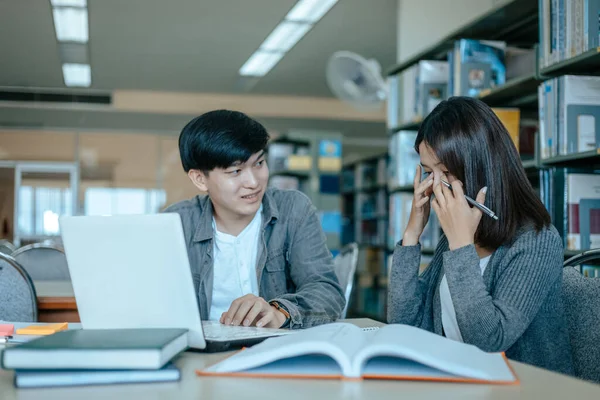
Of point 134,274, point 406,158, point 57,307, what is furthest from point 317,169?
point 134,274

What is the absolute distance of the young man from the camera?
172cm

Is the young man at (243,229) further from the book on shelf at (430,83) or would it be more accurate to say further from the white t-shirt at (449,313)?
the book on shelf at (430,83)

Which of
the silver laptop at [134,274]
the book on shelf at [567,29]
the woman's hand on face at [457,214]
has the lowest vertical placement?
the silver laptop at [134,274]

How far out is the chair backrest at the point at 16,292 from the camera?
6.45 ft

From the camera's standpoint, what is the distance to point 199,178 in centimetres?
186

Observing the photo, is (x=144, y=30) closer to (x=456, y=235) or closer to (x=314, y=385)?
(x=456, y=235)

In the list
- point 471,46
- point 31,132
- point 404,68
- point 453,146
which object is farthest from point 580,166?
point 31,132

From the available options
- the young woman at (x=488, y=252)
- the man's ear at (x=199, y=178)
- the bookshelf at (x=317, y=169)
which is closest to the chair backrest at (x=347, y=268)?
Answer: the man's ear at (x=199, y=178)

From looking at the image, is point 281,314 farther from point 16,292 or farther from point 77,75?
point 77,75

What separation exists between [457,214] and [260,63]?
21.5ft

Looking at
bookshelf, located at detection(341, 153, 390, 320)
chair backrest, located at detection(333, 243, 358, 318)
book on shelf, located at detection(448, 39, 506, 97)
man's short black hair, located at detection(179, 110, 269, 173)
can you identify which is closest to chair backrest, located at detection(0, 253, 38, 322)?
man's short black hair, located at detection(179, 110, 269, 173)

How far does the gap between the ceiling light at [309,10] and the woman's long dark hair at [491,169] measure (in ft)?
14.3

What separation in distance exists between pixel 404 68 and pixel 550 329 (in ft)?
9.23

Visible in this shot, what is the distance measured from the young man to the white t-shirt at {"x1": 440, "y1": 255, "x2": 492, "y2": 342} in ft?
0.87
